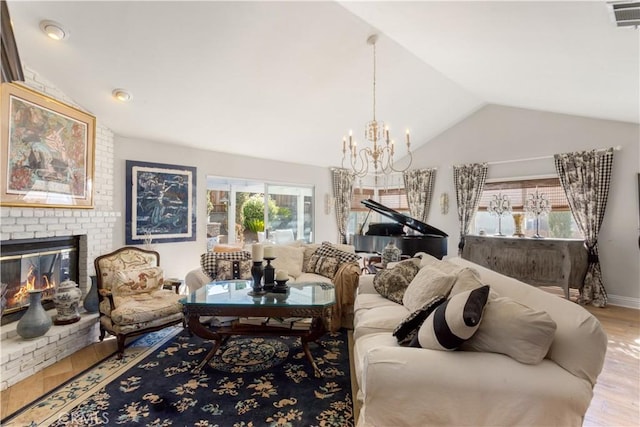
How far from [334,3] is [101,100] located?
2.98m

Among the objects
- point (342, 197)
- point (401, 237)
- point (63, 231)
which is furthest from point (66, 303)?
point (342, 197)

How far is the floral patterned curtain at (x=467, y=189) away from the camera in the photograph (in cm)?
597

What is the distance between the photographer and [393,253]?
3941 millimetres

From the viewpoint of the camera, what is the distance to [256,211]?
6.09m

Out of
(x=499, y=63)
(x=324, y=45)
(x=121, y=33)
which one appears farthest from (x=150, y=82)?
(x=499, y=63)

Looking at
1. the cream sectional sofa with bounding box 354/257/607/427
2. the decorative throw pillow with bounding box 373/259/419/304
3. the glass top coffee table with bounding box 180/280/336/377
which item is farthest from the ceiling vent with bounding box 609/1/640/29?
the glass top coffee table with bounding box 180/280/336/377

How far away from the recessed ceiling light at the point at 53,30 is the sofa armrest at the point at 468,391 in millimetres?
3699

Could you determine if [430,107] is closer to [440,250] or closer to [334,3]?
[440,250]

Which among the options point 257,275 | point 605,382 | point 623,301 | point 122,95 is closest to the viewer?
point 605,382

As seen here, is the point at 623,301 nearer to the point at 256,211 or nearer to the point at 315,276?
the point at 315,276

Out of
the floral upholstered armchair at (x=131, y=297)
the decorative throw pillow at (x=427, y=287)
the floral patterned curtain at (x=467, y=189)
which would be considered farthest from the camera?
the floral patterned curtain at (x=467, y=189)

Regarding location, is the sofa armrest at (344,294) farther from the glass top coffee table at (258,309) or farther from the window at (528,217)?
the window at (528,217)

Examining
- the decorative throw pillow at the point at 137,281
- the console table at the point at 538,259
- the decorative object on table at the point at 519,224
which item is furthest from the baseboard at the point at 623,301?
the decorative throw pillow at the point at 137,281

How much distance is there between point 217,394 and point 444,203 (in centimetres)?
580
